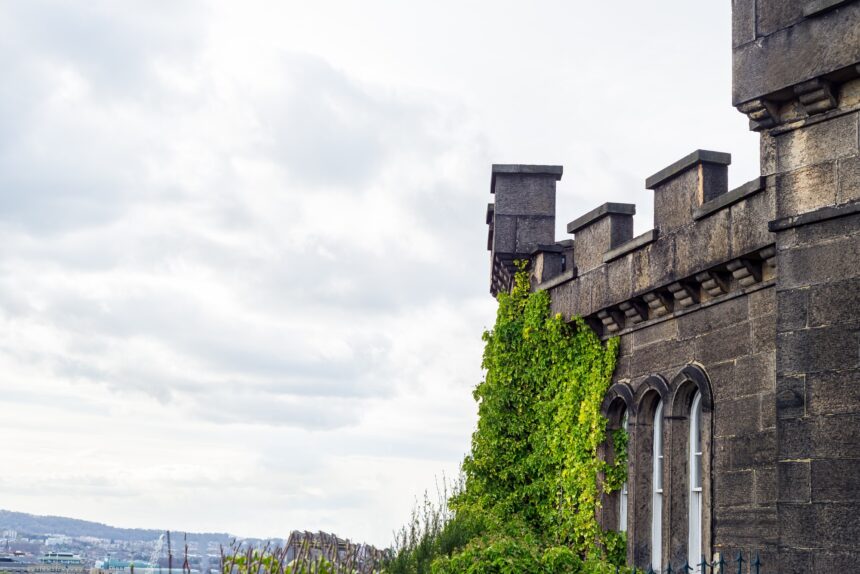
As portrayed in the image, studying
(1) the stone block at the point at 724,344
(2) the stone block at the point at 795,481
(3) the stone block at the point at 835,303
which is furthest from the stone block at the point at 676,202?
(2) the stone block at the point at 795,481

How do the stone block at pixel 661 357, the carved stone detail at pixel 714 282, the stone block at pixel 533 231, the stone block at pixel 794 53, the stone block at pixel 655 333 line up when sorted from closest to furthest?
the stone block at pixel 794 53, the carved stone detail at pixel 714 282, the stone block at pixel 661 357, the stone block at pixel 655 333, the stone block at pixel 533 231

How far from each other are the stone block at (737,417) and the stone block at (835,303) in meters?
2.15

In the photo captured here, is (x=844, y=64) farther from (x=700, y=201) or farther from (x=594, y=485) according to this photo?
(x=594, y=485)

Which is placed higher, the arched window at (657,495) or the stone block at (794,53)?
the stone block at (794,53)

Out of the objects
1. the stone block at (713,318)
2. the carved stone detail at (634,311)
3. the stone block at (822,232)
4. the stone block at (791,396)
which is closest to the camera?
the stone block at (822,232)

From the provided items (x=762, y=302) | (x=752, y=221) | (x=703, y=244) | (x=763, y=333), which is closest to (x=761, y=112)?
(x=752, y=221)

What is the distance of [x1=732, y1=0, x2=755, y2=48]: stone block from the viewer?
31.7ft

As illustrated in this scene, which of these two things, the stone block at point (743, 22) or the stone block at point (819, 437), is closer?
the stone block at point (819, 437)

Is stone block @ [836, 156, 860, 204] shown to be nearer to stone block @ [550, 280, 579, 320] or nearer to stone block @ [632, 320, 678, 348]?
stone block @ [632, 320, 678, 348]

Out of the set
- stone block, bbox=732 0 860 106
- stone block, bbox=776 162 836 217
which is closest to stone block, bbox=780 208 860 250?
stone block, bbox=776 162 836 217

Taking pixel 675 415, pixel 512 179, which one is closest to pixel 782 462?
pixel 675 415

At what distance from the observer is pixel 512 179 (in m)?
17.5

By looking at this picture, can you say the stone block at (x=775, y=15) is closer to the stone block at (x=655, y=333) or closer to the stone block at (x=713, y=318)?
the stone block at (x=713, y=318)

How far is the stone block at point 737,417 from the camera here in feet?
35.1
